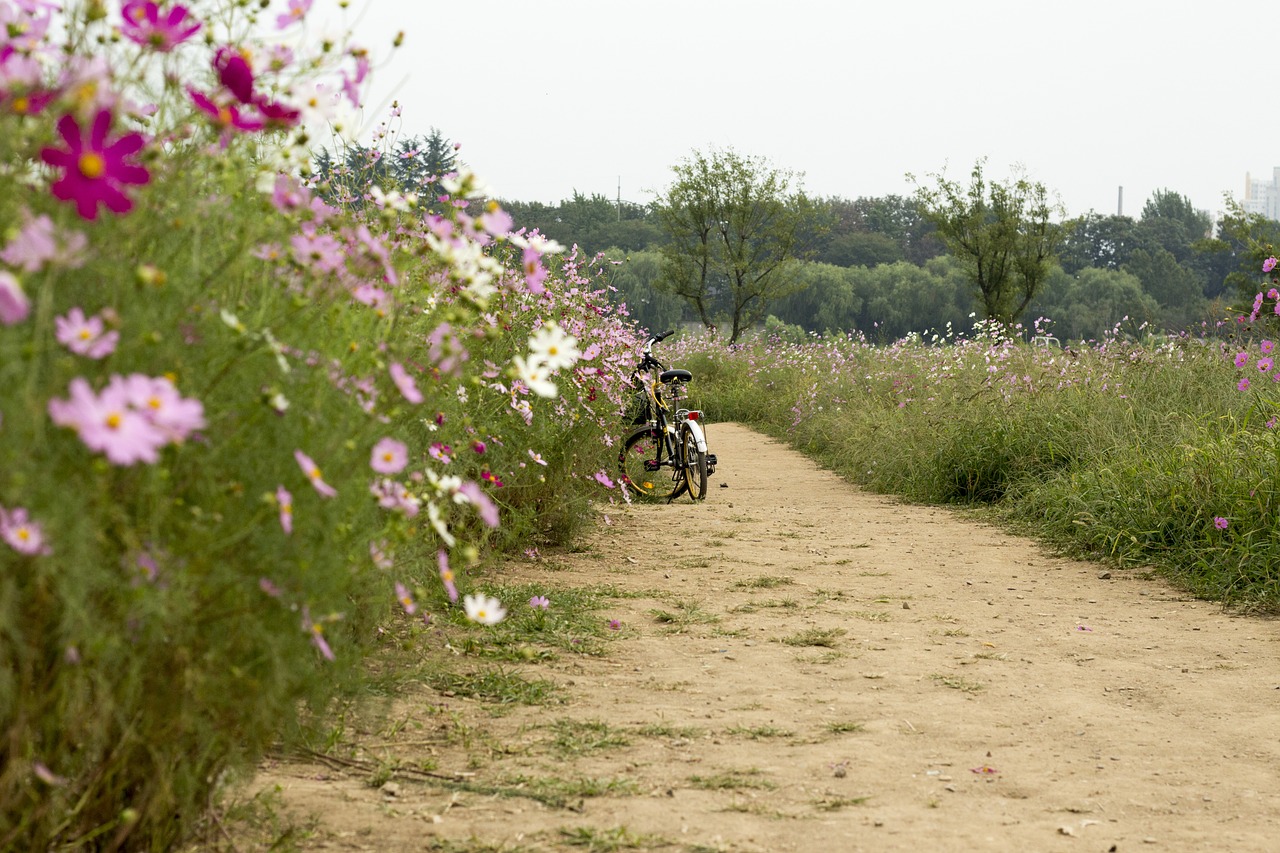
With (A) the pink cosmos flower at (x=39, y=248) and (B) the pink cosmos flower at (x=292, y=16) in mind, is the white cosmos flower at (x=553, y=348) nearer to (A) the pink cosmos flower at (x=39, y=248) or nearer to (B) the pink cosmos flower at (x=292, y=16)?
Answer: (B) the pink cosmos flower at (x=292, y=16)

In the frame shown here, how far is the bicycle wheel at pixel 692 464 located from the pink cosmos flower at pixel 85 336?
6.97 metres

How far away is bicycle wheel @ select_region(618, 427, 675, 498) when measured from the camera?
8.59m

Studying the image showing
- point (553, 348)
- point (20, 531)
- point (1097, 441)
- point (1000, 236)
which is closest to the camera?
point (20, 531)

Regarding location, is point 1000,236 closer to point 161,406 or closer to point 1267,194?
point 161,406

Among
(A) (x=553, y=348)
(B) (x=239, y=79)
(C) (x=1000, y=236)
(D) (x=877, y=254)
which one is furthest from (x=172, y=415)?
(D) (x=877, y=254)

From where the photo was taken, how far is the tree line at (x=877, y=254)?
23.8 meters

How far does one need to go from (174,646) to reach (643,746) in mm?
1673

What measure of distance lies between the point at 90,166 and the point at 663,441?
763cm

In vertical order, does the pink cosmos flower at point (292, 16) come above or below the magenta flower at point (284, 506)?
above

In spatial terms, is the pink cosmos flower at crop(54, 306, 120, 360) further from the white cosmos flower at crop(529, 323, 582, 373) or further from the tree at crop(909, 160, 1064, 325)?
the tree at crop(909, 160, 1064, 325)

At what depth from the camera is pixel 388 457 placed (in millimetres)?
1882

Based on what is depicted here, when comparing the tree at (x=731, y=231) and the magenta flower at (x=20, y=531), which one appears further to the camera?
the tree at (x=731, y=231)

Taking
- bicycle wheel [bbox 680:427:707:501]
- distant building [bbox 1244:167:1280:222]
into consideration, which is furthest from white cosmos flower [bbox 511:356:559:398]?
distant building [bbox 1244:167:1280:222]

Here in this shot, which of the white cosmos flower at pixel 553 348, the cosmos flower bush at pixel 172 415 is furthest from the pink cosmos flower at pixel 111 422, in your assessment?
the white cosmos flower at pixel 553 348
